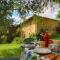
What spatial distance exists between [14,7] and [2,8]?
15 cm

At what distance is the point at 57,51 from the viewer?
1.88 meters

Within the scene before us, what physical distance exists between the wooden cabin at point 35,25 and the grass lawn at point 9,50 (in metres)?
0.18

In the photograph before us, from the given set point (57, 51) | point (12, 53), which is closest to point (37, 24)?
point (12, 53)

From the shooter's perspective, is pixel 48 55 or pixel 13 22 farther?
pixel 13 22

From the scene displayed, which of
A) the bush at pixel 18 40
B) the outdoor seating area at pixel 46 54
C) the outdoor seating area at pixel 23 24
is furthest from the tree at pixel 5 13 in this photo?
the outdoor seating area at pixel 46 54

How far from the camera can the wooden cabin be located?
2645mm

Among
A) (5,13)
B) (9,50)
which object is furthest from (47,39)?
(5,13)

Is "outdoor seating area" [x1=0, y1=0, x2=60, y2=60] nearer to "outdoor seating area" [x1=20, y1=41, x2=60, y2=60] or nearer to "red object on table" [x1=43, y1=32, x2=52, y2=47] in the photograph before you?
"red object on table" [x1=43, y1=32, x2=52, y2=47]

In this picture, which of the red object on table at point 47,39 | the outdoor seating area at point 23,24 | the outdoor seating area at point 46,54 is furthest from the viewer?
the outdoor seating area at point 23,24

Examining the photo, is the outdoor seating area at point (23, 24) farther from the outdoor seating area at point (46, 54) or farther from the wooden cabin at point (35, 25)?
the outdoor seating area at point (46, 54)

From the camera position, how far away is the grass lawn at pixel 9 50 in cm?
268

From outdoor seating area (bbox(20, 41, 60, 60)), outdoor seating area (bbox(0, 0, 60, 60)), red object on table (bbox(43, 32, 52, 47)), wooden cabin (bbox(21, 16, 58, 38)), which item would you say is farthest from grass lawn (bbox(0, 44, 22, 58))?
outdoor seating area (bbox(20, 41, 60, 60))

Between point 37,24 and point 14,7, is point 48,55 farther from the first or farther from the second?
point 14,7

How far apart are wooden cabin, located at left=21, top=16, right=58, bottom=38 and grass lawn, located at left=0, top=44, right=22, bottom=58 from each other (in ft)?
0.60
